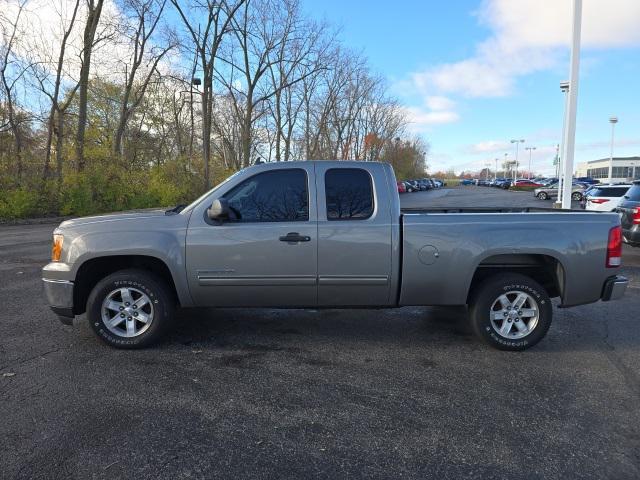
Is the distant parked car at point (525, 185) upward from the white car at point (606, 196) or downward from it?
upward

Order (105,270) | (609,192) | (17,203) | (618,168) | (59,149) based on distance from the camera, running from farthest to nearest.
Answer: (618,168) → (59,149) → (17,203) → (609,192) → (105,270)

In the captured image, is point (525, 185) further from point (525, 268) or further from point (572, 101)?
point (525, 268)

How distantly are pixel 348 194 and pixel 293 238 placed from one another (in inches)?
28.1

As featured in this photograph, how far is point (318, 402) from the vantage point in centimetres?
338

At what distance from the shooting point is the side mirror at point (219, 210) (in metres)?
4.05

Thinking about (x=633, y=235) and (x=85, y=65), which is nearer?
(x=633, y=235)

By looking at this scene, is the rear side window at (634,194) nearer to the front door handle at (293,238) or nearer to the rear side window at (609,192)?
the rear side window at (609,192)

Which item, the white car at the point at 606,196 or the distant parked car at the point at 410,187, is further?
the distant parked car at the point at 410,187

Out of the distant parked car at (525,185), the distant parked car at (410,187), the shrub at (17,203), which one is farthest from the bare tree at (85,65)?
the distant parked car at (525,185)

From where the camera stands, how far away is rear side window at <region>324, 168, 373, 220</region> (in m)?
4.29

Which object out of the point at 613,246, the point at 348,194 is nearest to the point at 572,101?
the point at 613,246

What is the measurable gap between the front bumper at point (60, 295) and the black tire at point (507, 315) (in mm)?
4000

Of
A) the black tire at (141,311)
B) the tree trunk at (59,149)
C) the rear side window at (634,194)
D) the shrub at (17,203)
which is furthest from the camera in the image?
the tree trunk at (59,149)

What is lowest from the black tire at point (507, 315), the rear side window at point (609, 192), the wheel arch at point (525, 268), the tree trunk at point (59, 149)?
the black tire at point (507, 315)
